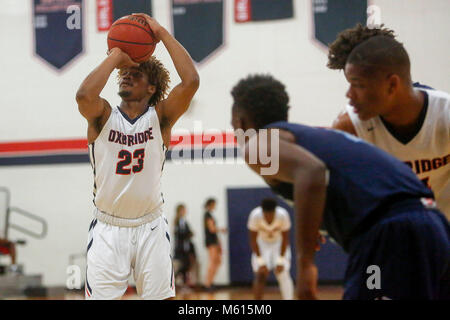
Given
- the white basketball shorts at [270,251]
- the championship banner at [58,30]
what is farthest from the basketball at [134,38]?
the white basketball shorts at [270,251]

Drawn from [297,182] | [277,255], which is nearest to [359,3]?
[277,255]

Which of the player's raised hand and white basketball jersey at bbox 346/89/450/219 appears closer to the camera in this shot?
white basketball jersey at bbox 346/89/450/219

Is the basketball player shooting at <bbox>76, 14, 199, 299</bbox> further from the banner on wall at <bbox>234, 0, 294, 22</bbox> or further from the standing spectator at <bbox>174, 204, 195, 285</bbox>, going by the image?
the standing spectator at <bbox>174, 204, 195, 285</bbox>

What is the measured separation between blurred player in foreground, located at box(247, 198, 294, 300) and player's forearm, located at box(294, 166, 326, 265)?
603 centimetres

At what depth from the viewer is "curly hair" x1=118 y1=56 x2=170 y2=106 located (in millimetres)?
4211

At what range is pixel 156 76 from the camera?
4.27 meters

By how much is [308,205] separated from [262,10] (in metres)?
7.96

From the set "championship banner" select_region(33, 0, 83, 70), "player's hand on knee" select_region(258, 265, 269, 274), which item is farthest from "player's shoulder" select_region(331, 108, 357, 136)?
"championship banner" select_region(33, 0, 83, 70)

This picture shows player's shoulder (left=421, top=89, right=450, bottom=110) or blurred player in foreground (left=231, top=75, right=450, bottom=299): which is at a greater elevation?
player's shoulder (left=421, top=89, right=450, bottom=110)

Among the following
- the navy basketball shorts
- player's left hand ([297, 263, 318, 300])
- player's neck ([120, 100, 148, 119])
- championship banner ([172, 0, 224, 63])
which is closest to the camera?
player's left hand ([297, 263, 318, 300])

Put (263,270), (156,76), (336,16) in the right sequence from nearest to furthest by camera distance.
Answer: (156,76), (336,16), (263,270)

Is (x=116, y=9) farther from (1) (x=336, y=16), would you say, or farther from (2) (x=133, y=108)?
(2) (x=133, y=108)

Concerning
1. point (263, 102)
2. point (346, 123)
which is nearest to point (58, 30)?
point (346, 123)
